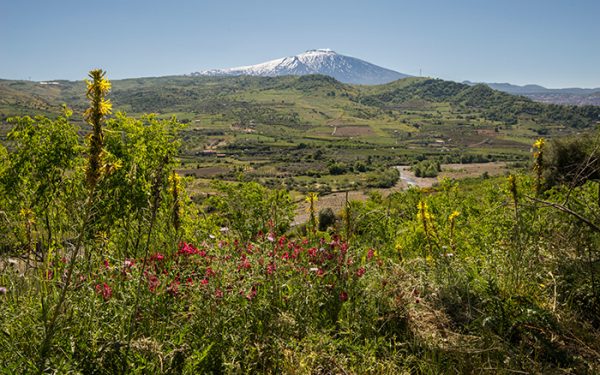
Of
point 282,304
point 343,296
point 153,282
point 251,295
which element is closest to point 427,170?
point 343,296

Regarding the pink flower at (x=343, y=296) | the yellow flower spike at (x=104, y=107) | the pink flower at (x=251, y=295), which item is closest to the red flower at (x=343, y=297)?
the pink flower at (x=343, y=296)

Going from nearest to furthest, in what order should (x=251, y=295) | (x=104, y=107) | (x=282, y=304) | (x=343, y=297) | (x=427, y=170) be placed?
(x=104, y=107) < (x=251, y=295) < (x=282, y=304) < (x=343, y=297) < (x=427, y=170)

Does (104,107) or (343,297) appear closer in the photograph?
(104,107)

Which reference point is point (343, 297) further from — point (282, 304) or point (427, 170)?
point (427, 170)

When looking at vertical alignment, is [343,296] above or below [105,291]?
below

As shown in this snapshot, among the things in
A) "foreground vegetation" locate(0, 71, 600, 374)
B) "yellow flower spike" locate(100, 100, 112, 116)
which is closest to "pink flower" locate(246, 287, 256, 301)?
"foreground vegetation" locate(0, 71, 600, 374)

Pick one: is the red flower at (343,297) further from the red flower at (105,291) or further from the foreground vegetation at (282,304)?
the red flower at (105,291)

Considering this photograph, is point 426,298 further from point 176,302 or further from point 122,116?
point 122,116

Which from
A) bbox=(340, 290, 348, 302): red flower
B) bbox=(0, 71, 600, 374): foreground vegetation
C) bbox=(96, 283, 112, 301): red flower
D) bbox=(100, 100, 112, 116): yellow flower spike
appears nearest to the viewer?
bbox=(100, 100, 112, 116): yellow flower spike

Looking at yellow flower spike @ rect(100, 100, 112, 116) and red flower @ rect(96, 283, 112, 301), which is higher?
yellow flower spike @ rect(100, 100, 112, 116)

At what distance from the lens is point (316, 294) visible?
141 inches

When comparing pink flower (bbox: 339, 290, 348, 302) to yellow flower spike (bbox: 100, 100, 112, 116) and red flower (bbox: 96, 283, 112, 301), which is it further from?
yellow flower spike (bbox: 100, 100, 112, 116)

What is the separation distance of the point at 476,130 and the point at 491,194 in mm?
204340

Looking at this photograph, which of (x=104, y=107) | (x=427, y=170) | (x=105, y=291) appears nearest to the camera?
(x=104, y=107)
